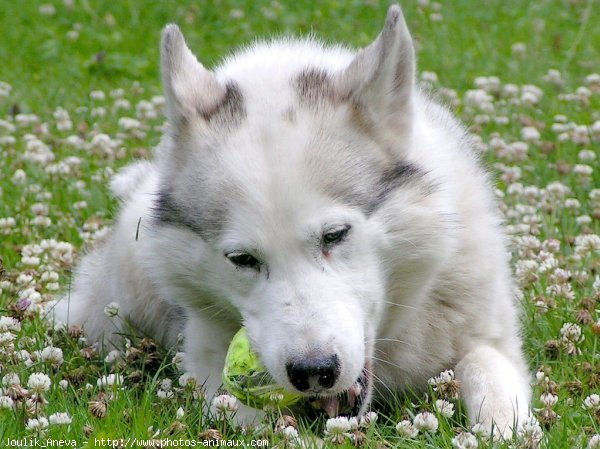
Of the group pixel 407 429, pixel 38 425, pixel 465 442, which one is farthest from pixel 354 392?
pixel 38 425

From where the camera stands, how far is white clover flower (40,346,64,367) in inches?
165

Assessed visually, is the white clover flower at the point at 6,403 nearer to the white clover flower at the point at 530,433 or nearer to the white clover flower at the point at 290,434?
the white clover flower at the point at 290,434

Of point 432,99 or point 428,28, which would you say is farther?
point 428,28

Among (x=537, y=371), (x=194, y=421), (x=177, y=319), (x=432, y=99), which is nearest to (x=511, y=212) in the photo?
(x=432, y=99)

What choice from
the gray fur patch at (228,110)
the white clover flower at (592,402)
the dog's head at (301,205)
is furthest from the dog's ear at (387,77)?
the white clover flower at (592,402)

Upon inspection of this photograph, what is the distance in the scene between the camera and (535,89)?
732 cm

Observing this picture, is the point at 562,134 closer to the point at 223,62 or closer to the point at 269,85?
the point at 223,62

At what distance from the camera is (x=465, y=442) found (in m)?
3.24

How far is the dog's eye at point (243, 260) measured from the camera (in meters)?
3.56

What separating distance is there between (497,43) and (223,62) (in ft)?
14.9

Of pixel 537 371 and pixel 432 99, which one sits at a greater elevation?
pixel 432 99

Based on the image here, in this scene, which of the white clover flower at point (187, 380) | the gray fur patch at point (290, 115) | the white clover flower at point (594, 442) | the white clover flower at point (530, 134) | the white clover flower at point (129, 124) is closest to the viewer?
the white clover flower at point (594, 442)

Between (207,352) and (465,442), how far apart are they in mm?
1268

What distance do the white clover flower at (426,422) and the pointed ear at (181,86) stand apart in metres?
1.28
